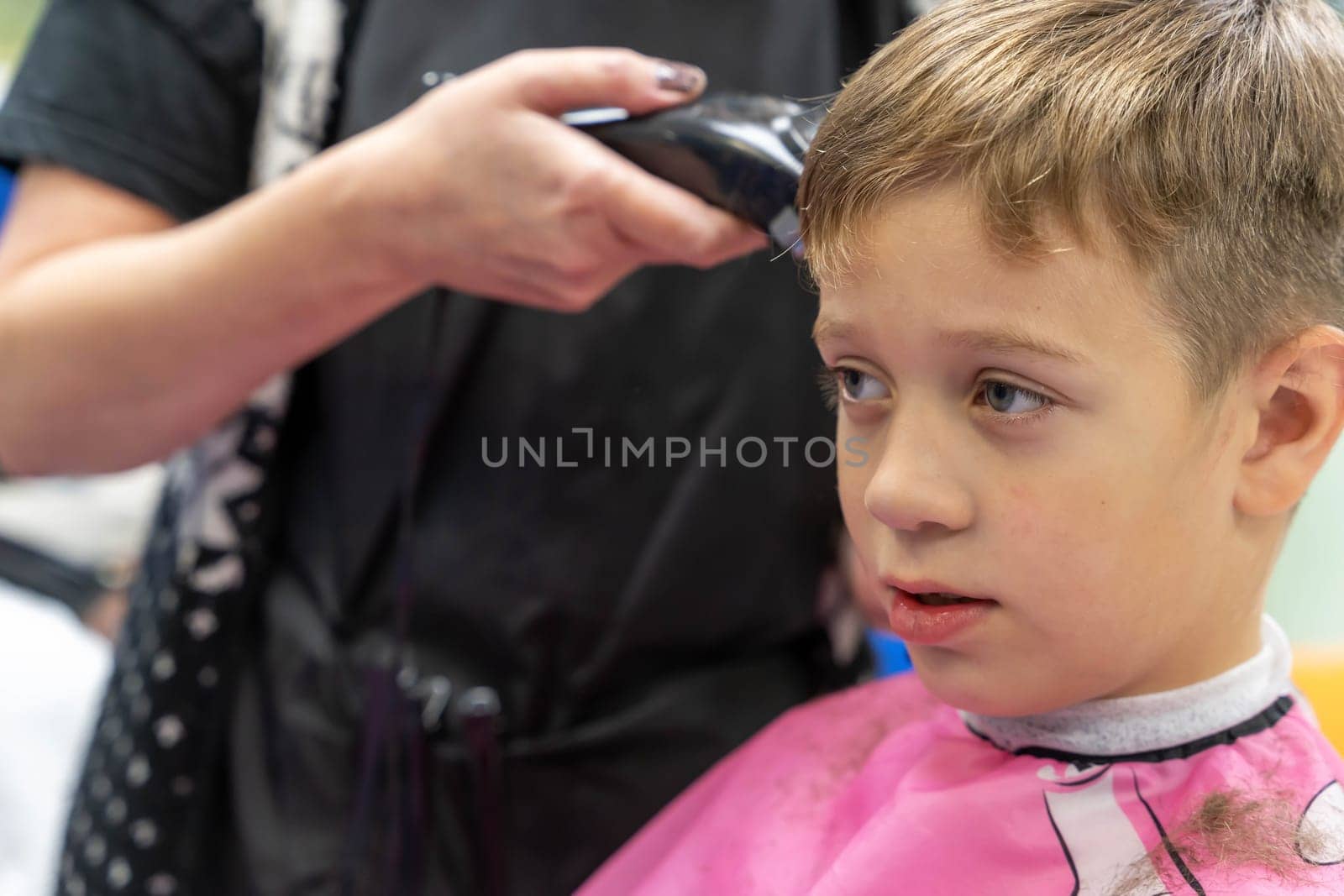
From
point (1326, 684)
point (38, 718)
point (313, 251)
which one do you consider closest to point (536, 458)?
point (313, 251)

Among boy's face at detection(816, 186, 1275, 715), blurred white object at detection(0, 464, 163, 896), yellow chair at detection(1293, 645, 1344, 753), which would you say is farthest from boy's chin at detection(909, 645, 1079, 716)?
blurred white object at detection(0, 464, 163, 896)

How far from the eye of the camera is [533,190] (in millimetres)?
702

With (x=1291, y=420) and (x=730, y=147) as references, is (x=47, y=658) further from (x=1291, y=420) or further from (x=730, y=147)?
(x=1291, y=420)

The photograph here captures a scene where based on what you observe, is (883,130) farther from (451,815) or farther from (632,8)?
(451,815)

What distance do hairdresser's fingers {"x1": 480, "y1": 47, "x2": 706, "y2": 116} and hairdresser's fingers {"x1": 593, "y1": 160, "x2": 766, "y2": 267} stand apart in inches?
1.6

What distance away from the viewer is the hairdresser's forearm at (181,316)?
2.48 feet

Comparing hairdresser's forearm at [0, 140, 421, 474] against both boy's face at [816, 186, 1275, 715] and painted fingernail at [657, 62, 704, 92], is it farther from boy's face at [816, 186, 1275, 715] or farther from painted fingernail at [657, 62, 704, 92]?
boy's face at [816, 186, 1275, 715]

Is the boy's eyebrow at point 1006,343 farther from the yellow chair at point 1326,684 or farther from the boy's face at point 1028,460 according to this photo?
the yellow chair at point 1326,684

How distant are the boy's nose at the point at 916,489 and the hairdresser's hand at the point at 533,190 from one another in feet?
0.70

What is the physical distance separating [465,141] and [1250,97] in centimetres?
42

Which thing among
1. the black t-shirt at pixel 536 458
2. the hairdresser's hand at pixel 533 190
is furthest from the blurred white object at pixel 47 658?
the hairdresser's hand at pixel 533 190

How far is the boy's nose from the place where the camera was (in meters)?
0.53

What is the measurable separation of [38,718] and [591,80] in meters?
1.36

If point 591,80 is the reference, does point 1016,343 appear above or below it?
below
